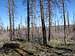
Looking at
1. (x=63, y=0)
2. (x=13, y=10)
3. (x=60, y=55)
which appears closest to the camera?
(x=60, y=55)

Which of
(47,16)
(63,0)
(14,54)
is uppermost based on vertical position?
(63,0)

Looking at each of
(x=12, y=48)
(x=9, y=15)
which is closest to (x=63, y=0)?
(x=9, y=15)

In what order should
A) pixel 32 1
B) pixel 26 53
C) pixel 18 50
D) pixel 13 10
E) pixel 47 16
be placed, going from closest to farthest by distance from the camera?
1. pixel 26 53
2. pixel 18 50
3. pixel 47 16
4. pixel 32 1
5. pixel 13 10

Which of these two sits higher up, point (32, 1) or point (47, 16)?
point (32, 1)

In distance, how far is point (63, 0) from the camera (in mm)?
28828

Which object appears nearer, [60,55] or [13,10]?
[60,55]

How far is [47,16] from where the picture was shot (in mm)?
31078

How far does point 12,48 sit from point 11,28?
22.9 meters

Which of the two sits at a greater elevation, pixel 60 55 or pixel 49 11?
pixel 49 11

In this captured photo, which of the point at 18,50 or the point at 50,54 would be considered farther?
the point at 18,50

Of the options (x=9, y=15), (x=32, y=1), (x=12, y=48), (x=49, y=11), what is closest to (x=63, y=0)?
(x=49, y=11)

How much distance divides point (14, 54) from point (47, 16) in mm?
18685

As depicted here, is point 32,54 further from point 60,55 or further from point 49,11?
point 49,11

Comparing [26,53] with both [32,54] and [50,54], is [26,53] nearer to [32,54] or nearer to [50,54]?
[32,54]
